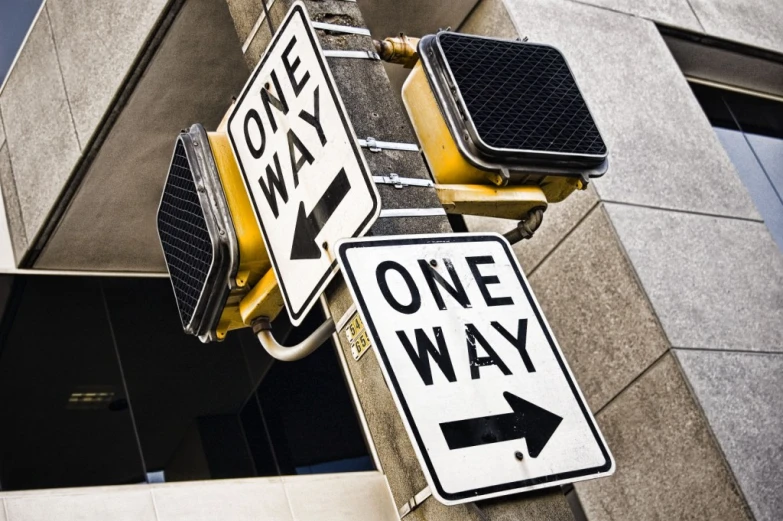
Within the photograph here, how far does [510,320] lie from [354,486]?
4.87 meters

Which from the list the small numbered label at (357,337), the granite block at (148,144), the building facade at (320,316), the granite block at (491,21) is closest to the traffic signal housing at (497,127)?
the small numbered label at (357,337)

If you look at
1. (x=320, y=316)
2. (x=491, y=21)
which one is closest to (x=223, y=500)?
(x=320, y=316)

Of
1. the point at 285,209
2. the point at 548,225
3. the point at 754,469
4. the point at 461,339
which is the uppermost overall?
the point at 548,225

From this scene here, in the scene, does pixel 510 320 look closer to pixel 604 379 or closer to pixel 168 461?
pixel 604 379

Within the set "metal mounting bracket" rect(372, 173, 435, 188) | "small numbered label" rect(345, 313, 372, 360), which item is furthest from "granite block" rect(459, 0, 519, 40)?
"small numbered label" rect(345, 313, 372, 360)

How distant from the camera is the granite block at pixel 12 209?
26.7ft

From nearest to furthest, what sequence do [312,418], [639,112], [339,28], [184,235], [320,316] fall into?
1. [339,28]
2. [184,235]
3. [639,112]
4. [312,418]
5. [320,316]

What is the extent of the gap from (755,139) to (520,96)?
5.14m

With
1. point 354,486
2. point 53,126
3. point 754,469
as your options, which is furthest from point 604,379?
point 53,126

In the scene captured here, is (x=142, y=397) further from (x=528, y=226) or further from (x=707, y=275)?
(x=528, y=226)

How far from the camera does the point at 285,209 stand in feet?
11.6

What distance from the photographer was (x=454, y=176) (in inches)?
146

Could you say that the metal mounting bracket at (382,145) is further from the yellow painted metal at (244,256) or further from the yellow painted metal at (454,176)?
the yellow painted metal at (244,256)

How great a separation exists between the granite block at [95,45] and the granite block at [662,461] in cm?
406
